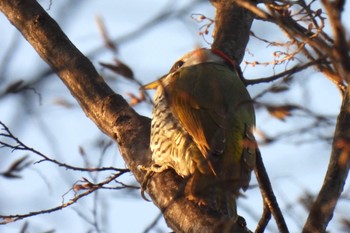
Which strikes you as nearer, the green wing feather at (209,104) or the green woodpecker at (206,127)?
the green woodpecker at (206,127)

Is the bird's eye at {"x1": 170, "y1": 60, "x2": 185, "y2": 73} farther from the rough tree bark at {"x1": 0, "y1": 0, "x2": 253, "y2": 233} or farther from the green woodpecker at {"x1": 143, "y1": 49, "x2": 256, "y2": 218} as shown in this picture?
the rough tree bark at {"x1": 0, "y1": 0, "x2": 253, "y2": 233}

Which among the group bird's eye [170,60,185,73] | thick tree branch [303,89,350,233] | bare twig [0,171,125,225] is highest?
bird's eye [170,60,185,73]

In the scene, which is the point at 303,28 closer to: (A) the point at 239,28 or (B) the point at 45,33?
(A) the point at 239,28

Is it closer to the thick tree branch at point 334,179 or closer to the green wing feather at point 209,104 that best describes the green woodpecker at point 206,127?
the green wing feather at point 209,104

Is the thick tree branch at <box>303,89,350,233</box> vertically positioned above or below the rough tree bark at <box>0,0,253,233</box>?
below

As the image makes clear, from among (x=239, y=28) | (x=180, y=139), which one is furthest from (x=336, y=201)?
(x=239, y=28)

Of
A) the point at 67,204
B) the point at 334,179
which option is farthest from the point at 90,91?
the point at 334,179

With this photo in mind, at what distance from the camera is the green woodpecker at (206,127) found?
166 inches

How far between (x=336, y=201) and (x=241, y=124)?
5.49 feet

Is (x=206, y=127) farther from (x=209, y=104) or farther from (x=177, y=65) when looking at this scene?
(x=177, y=65)

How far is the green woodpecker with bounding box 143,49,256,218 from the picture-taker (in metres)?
4.23

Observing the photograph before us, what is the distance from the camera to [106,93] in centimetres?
462

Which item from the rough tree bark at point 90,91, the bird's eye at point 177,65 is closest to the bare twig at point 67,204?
the rough tree bark at point 90,91

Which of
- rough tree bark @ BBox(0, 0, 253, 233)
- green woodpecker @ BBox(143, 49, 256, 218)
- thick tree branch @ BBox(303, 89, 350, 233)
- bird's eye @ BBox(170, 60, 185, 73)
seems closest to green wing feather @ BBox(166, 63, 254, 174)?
green woodpecker @ BBox(143, 49, 256, 218)
